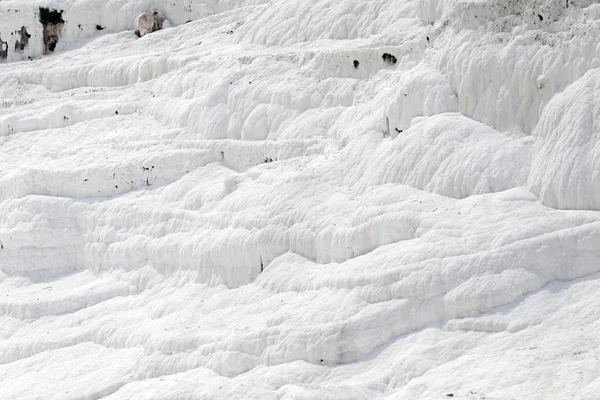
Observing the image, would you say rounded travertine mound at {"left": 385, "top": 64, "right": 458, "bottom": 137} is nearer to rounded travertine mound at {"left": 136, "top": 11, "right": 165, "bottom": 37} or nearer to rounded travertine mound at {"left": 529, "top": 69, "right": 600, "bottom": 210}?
rounded travertine mound at {"left": 529, "top": 69, "right": 600, "bottom": 210}

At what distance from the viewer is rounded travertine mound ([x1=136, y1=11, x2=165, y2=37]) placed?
117 feet

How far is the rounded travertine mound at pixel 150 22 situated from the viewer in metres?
35.6

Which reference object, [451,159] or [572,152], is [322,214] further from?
[572,152]

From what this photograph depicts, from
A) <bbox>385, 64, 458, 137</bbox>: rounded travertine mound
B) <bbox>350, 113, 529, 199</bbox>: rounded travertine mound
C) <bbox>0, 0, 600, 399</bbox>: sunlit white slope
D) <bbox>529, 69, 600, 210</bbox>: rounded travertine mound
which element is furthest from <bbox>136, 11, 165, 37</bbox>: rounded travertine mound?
<bbox>529, 69, 600, 210</bbox>: rounded travertine mound

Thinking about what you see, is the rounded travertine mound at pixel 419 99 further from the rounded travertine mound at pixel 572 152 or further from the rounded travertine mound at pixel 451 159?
the rounded travertine mound at pixel 572 152

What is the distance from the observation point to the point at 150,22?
35.6 meters

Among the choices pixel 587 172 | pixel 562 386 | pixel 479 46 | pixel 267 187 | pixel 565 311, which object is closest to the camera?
pixel 562 386

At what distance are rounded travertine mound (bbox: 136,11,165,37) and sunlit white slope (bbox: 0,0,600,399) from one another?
13.2ft

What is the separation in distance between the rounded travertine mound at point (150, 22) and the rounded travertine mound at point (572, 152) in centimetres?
1876

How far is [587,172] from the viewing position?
18.6 metres

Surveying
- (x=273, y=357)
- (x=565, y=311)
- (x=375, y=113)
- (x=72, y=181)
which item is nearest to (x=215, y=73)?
(x=72, y=181)

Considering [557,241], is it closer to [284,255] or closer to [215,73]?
[284,255]

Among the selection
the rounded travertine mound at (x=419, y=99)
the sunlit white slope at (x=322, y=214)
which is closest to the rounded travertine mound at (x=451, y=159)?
the sunlit white slope at (x=322, y=214)

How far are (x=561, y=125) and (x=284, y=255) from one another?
6.02 meters
